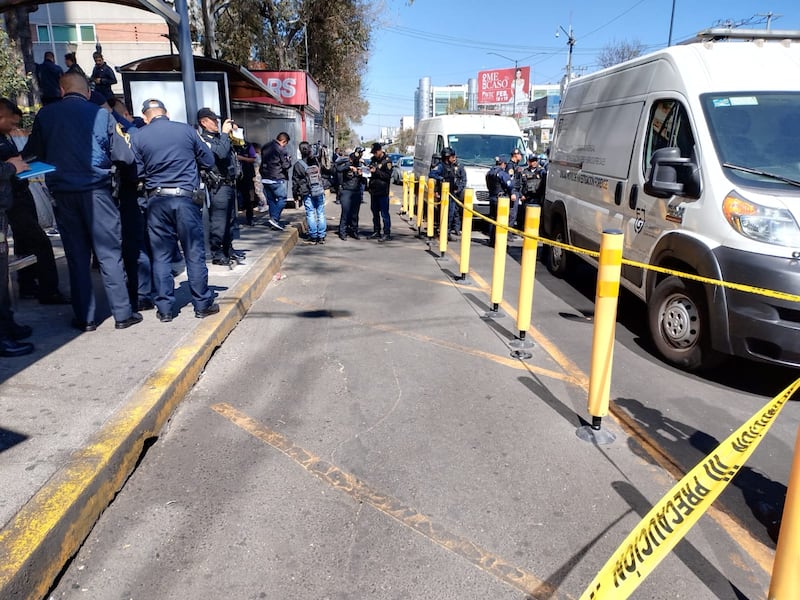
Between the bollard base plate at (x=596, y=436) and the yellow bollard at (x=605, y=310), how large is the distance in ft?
0.71

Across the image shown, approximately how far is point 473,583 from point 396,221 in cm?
1398

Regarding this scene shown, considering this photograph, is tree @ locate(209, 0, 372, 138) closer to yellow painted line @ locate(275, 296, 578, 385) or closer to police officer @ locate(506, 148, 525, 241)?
police officer @ locate(506, 148, 525, 241)

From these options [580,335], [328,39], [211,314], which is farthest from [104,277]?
[328,39]

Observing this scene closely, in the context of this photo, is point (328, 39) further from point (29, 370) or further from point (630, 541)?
point (630, 541)

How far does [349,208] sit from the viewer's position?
40.1 feet

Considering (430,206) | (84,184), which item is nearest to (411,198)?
(430,206)

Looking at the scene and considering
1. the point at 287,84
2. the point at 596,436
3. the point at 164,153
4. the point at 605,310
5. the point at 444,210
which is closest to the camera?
the point at 605,310

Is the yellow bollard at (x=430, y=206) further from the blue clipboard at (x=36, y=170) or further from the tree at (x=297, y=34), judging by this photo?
the tree at (x=297, y=34)

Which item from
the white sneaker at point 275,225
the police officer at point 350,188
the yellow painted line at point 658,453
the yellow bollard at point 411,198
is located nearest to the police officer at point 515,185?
the police officer at point 350,188

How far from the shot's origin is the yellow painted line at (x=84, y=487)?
240 cm

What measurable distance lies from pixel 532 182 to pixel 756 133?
25.7 ft

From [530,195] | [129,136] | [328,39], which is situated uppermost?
[328,39]

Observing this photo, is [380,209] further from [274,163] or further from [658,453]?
[658,453]

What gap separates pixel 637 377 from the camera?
16.4 ft
